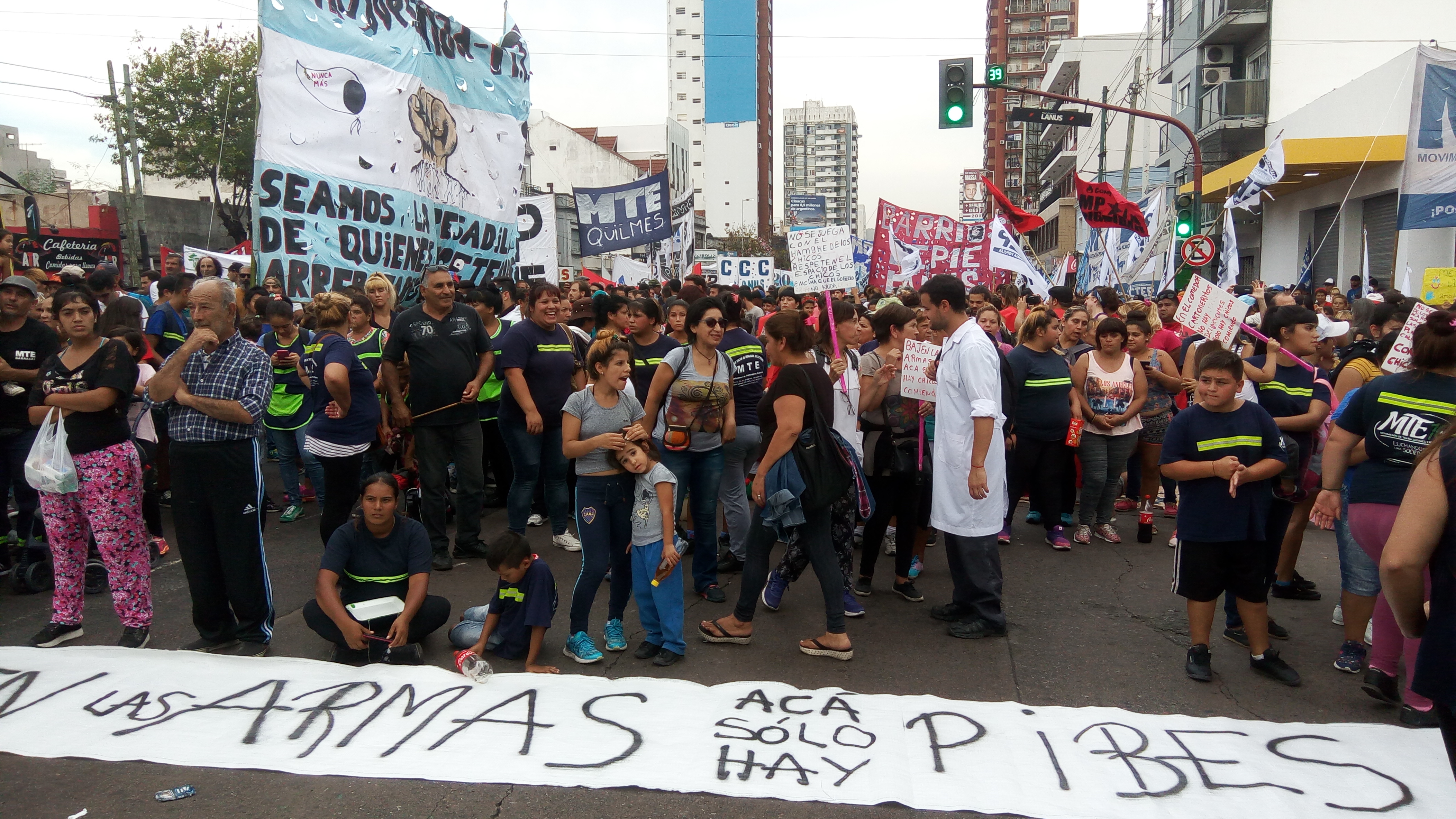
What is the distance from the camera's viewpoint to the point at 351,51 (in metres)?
7.88

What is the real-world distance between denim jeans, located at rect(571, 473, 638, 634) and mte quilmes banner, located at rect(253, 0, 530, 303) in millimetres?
3840

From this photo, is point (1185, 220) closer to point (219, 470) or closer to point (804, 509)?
point (804, 509)

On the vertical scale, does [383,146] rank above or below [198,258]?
above

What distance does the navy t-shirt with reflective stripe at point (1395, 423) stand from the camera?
3.97m

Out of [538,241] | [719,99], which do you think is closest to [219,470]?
[538,241]

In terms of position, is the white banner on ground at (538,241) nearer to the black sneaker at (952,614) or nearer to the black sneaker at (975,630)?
the black sneaker at (952,614)

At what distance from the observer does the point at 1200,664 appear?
15.2 ft

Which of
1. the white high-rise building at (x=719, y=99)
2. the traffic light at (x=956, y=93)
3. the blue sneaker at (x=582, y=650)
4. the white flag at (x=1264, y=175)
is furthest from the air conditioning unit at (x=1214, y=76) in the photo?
the white high-rise building at (x=719, y=99)

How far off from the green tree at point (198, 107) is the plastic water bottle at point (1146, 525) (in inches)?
1213

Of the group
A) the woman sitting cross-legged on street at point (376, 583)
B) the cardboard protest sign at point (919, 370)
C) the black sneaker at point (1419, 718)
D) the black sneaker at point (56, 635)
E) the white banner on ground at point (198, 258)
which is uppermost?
the white banner on ground at point (198, 258)

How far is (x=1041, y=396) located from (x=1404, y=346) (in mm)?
2409

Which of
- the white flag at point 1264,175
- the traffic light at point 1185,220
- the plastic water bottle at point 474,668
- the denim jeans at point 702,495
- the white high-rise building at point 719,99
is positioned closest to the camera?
the plastic water bottle at point 474,668

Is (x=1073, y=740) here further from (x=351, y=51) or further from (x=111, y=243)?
(x=111, y=243)

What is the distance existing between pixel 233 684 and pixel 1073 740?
3904 mm
